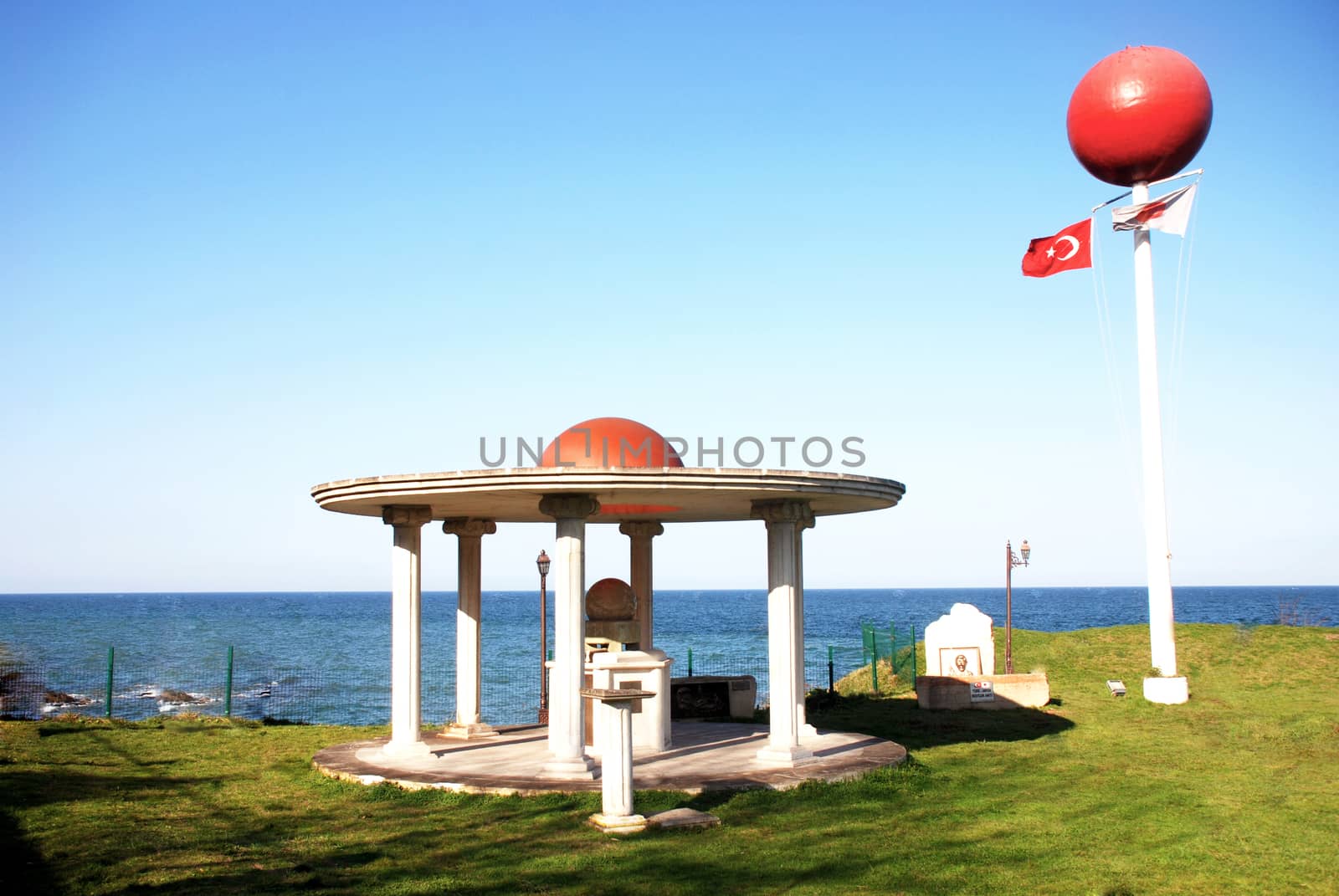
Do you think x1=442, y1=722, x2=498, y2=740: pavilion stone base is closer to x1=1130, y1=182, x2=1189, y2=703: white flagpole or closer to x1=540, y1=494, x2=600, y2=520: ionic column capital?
x1=540, y1=494, x2=600, y2=520: ionic column capital

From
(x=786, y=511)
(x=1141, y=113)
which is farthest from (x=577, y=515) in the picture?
(x=1141, y=113)

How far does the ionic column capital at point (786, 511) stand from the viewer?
17578mm

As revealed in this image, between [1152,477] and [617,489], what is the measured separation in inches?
727

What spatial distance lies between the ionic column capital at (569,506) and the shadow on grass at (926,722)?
8572mm

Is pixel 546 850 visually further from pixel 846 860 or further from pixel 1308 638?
pixel 1308 638

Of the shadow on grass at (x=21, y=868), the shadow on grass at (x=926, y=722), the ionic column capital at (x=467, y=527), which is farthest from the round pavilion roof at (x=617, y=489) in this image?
the shadow on grass at (x=21, y=868)

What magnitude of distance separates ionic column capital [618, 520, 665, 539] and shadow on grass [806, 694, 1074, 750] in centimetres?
600

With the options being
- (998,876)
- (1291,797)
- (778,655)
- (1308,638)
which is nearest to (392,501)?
(778,655)

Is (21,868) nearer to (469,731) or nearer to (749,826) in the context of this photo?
(749,826)

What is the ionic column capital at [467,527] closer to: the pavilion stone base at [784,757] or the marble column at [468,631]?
the marble column at [468,631]

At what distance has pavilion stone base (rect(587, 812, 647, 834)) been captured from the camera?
510 inches

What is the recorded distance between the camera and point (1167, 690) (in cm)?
2659

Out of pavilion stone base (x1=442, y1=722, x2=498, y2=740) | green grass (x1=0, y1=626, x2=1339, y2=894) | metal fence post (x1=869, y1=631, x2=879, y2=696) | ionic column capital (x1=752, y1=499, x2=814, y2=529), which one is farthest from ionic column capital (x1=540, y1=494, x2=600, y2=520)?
metal fence post (x1=869, y1=631, x2=879, y2=696)

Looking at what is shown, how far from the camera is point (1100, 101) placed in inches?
1099
